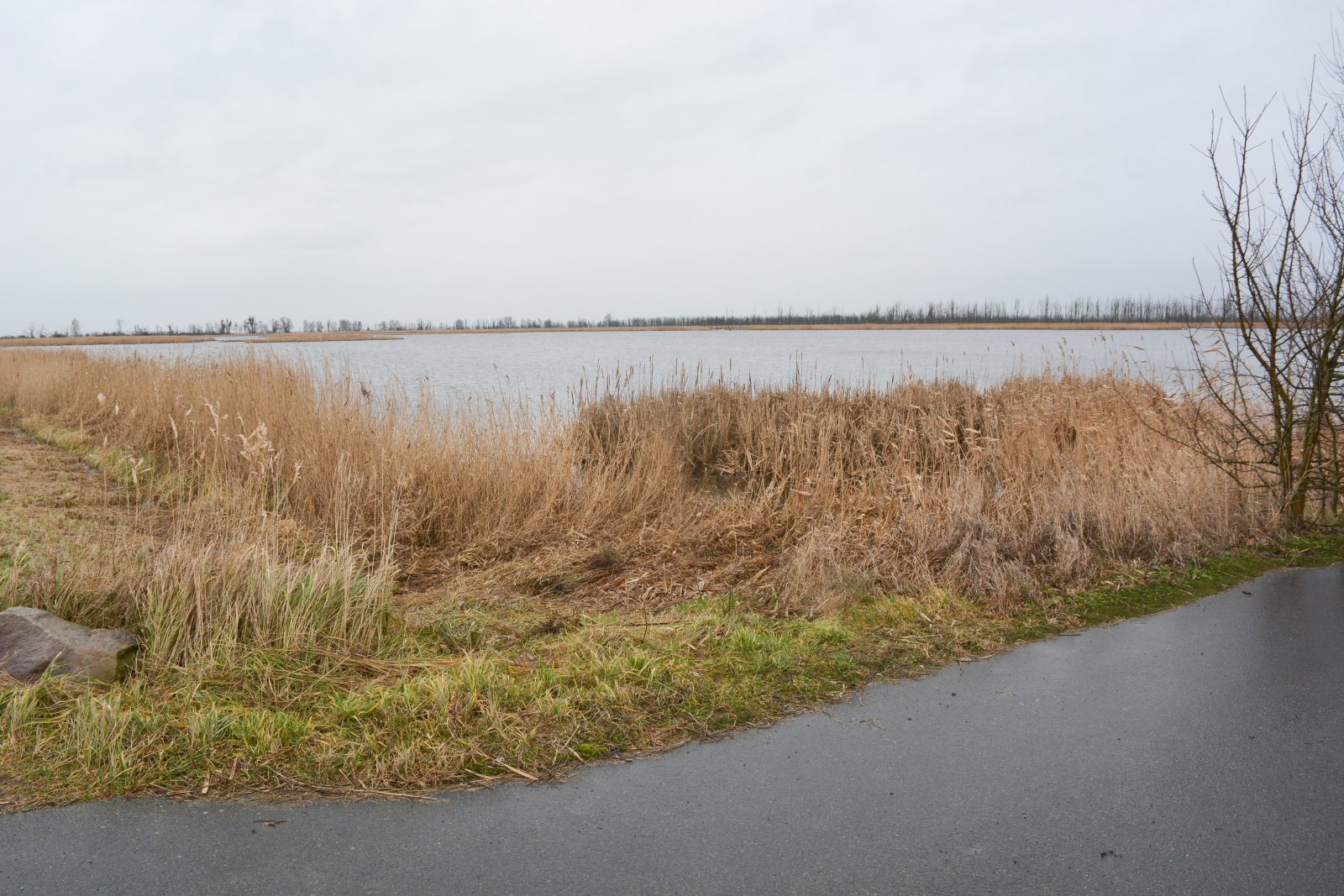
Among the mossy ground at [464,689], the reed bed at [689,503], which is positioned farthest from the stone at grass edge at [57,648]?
the reed bed at [689,503]

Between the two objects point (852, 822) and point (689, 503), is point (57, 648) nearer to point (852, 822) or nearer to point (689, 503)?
point (852, 822)

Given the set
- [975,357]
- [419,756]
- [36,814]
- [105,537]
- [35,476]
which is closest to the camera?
[36,814]

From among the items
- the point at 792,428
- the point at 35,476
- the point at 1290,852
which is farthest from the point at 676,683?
the point at 35,476

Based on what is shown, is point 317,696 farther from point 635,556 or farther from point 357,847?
point 635,556

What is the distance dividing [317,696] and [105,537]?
3076mm

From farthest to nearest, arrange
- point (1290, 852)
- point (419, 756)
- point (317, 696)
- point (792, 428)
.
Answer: point (792, 428) → point (317, 696) → point (419, 756) → point (1290, 852)

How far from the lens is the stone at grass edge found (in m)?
3.72

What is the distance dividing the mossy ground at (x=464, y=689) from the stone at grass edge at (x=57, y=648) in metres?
0.10

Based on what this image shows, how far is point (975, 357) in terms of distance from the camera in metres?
38.4

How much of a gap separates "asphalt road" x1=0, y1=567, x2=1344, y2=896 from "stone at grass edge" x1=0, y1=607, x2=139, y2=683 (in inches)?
40.4

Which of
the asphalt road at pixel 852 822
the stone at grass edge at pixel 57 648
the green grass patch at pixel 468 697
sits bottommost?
the asphalt road at pixel 852 822

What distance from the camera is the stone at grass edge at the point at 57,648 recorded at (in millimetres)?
3723

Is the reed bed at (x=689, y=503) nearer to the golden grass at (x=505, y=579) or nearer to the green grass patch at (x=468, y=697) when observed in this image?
the golden grass at (x=505, y=579)

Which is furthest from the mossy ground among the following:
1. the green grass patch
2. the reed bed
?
the reed bed
